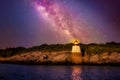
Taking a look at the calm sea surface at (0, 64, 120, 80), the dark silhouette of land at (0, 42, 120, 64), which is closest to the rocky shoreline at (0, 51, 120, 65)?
the dark silhouette of land at (0, 42, 120, 64)

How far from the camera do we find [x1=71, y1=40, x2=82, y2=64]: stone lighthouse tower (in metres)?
105

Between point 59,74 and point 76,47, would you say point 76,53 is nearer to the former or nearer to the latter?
point 76,47

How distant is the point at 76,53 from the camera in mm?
106438

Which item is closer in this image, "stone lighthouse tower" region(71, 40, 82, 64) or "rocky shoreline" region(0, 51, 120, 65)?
"stone lighthouse tower" region(71, 40, 82, 64)

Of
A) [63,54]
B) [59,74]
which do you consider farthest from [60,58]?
[59,74]

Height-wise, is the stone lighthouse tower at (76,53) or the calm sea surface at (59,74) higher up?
the stone lighthouse tower at (76,53)

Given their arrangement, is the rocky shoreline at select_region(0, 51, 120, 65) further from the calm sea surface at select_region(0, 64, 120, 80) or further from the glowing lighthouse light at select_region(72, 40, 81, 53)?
the calm sea surface at select_region(0, 64, 120, 80)

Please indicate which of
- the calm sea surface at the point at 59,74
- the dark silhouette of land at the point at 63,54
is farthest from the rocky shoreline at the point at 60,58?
the calm sea surface at the point at 59,74

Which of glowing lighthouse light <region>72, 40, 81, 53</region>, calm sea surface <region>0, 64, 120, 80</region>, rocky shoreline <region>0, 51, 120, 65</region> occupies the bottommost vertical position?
calm sea surface <region>0, 64, 120, 80</region>

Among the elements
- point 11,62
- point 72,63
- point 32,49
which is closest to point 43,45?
point 32,49

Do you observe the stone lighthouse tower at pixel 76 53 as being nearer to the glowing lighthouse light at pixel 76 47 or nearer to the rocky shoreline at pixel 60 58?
the glowing lighthouse light at pixel 76 47

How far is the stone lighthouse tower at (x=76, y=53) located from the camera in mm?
105294

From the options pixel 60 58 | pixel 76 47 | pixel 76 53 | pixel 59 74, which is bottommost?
pixel 59 74

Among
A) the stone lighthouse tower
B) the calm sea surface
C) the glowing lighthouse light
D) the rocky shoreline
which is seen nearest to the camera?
the calm sea surface
